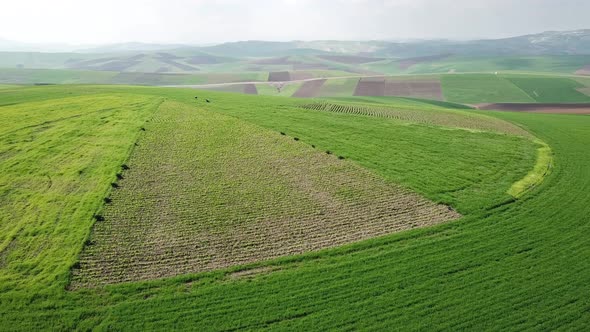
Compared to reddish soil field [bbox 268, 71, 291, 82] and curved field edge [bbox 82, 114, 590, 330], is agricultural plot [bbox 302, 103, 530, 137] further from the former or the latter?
reddish soil field [bbox 268, 71, 291, 82]

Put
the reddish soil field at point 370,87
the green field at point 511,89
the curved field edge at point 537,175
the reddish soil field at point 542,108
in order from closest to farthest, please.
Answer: the curved field edge at point 537,175
the reddish soil field at point 542,108
the green field at point 511,89
the reddish soil field at point 370,87


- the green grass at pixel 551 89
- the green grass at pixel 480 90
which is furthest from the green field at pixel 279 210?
the green grass at pixel 551 89

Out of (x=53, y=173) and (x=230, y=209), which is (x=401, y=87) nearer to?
(x=230, y=209)

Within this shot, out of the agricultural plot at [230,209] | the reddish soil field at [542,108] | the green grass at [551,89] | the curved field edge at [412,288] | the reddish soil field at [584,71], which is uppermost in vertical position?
the reddish soil field at [584,71]

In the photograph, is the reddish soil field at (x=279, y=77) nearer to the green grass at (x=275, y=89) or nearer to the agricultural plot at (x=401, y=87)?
the green grass at (x=275, y=89)

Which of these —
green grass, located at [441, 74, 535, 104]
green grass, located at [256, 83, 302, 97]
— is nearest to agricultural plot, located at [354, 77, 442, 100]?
green grass, located at [441, 74, 535, 104]

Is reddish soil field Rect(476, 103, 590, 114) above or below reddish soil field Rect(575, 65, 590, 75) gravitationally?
below
